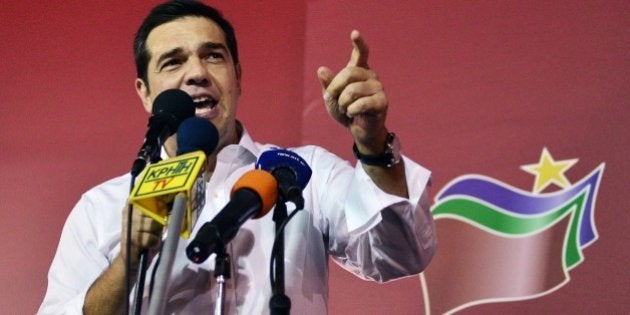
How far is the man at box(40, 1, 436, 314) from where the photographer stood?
4.00 feet

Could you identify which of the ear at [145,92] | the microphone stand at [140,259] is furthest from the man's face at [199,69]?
the microphone stand at [140,259]

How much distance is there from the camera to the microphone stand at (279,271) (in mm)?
1000

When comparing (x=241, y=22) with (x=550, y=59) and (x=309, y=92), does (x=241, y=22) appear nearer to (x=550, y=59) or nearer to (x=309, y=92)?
(x=309, y=92)

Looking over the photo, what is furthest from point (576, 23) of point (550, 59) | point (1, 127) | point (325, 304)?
point (1, 127)

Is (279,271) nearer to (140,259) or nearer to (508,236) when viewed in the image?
(140,259)

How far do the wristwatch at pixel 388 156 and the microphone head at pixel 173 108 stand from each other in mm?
268

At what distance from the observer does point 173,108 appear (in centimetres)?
120

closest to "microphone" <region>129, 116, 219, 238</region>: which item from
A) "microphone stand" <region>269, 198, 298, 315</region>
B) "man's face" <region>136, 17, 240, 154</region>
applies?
"microphone stand" <region>269, 198, 298, 315</region>

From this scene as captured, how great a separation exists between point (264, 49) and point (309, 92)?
0.24 meters

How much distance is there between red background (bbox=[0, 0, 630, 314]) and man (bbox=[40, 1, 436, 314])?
0.54 m

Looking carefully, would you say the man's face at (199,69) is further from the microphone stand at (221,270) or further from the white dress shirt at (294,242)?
the microphone stand at (221,270)

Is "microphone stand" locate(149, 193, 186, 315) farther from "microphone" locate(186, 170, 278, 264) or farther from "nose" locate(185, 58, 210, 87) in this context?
"nose" locate(185, 58, 210, 87)

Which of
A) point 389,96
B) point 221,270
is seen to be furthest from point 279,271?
point 389,96

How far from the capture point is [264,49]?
2.53 meters
